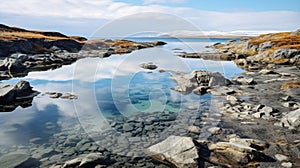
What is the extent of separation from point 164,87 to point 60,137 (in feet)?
45.7

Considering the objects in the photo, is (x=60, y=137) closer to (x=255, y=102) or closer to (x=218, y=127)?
(x=218, y=127)

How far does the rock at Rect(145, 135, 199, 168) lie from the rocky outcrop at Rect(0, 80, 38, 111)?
506 inches

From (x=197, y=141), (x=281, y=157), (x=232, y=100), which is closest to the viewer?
(x=281, y=157)

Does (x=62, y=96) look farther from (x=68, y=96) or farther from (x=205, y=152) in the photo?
(x=205, y=152)

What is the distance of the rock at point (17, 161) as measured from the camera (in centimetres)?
930

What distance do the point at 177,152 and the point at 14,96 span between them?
16.0m

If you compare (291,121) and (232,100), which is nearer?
(291,121)

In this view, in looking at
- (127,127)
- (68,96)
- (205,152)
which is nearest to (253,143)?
(205,152)

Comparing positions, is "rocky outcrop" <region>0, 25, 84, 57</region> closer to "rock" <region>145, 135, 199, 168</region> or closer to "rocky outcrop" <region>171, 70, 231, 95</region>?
"rocky outcrop" <region>171, 70, 231, 95</region>

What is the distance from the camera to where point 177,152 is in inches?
372

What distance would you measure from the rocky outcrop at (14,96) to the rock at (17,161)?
8.28 m

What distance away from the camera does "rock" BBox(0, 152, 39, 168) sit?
9297mm

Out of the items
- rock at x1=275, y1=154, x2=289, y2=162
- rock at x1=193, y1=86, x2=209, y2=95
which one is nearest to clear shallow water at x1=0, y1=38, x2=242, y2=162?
rock at x1=193, y1=86, x2=209, y2=95

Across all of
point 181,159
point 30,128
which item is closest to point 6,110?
point 30,128
